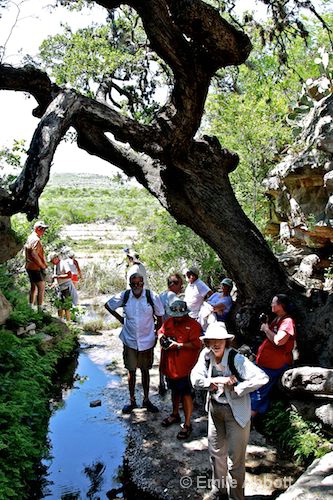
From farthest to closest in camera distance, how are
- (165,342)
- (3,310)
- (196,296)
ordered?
1. (3,310)
2. (196,296)
3. (165,342)

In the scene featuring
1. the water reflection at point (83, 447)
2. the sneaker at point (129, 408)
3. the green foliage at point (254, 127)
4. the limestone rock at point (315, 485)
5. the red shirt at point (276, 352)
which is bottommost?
the water reflection at point (83, 447)

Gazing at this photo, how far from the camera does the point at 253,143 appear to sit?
575 inches

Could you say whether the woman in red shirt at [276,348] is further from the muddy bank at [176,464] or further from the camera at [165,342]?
the camera at [165,342]

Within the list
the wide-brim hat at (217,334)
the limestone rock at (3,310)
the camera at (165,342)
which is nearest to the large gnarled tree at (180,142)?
the camera at (165,342)

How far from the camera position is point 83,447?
21.3 ft

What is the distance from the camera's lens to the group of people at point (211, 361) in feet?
15.3

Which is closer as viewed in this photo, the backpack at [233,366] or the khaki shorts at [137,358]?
the backpack at [233,366]

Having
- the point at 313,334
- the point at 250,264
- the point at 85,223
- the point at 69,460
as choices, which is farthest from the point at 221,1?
the point at 85,223

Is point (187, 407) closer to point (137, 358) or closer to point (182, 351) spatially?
point (182, 351)

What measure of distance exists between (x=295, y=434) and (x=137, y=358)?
2.65m

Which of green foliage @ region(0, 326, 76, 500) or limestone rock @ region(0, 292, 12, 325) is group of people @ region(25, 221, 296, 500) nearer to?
green foliage @ region(0, 326, 76, 500)

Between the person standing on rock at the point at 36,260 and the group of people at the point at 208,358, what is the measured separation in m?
0.03

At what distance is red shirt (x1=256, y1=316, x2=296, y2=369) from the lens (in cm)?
634

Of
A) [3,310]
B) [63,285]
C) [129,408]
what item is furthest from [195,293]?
[63,285]
